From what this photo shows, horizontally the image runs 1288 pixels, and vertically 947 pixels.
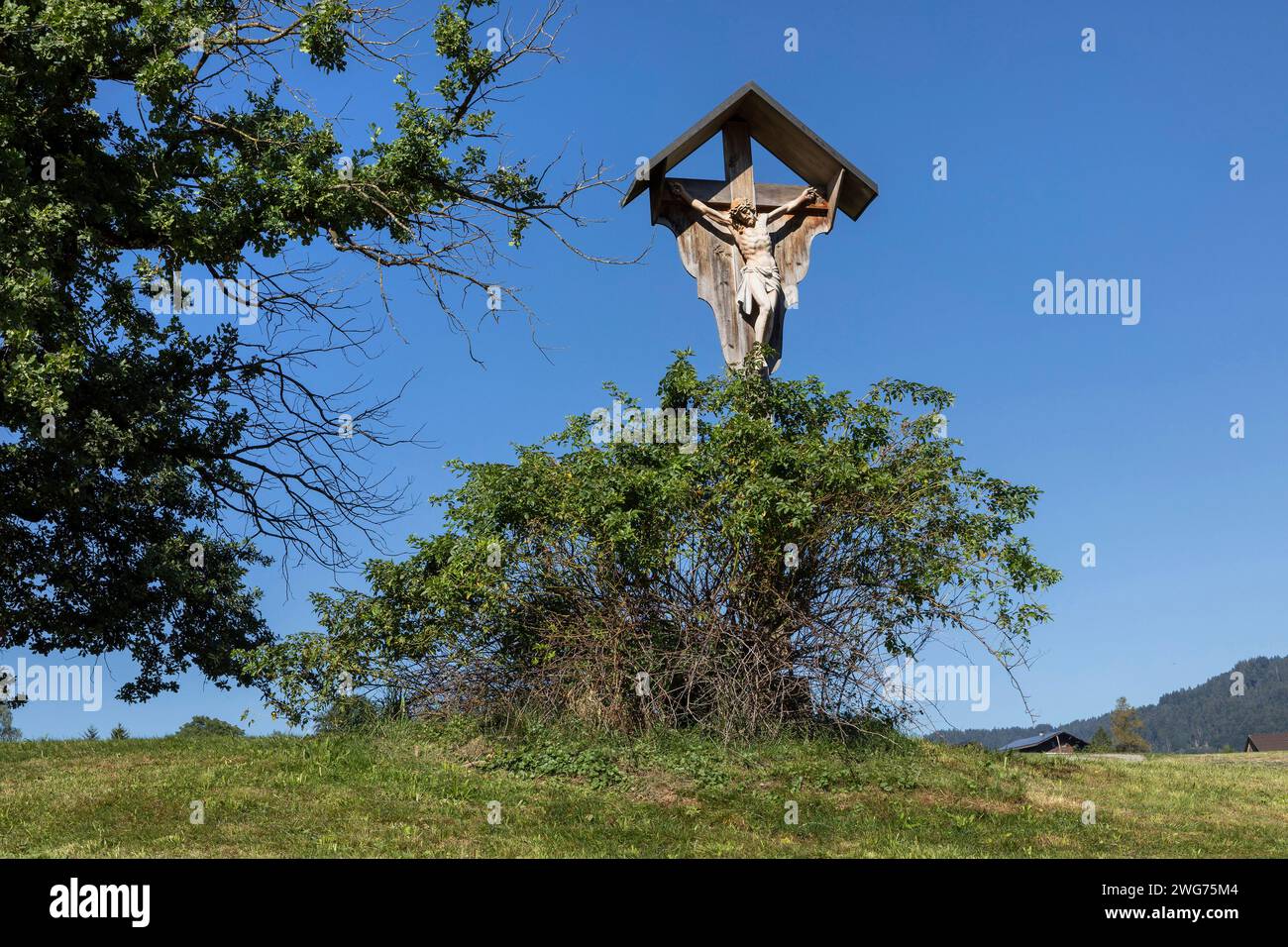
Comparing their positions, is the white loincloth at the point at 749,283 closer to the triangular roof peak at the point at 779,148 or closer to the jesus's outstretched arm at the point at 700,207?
the jesus's outstretched arm at the point at 700,207

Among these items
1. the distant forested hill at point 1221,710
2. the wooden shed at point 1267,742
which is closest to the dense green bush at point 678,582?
the wooden shed at point 1267,742

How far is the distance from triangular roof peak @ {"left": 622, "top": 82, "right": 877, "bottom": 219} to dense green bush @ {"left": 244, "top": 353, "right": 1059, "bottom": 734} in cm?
320

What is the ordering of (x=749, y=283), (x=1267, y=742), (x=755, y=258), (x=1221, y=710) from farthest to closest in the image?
(x=1221, y=710) → (x=1267, y=742) → (x=755, y=258) → (x=749, y=283)

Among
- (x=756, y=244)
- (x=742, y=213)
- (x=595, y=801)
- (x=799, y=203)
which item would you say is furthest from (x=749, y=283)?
(x=595, y=801)

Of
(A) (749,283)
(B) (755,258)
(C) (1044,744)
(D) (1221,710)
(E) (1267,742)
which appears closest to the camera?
(A) (749,283)

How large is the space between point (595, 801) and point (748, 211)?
6.95 metres

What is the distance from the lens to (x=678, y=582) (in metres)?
10.4

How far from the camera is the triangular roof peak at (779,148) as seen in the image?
12.6 meters

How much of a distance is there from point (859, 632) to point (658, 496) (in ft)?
7.47

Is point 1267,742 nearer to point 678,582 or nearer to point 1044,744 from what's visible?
point 1044,744

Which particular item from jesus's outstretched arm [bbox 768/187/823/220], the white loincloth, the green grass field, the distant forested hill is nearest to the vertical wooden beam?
jesus's outstretched arm [bbox 768/187/823/220]

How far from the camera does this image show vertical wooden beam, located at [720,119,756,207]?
12.9m

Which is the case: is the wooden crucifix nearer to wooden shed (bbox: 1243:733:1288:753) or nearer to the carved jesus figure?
the carved jesus figure
